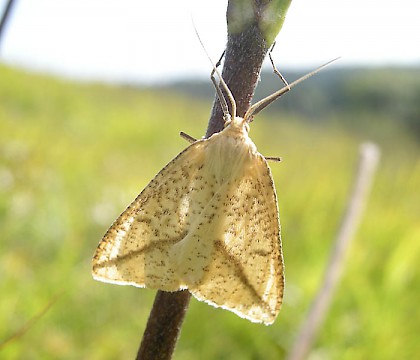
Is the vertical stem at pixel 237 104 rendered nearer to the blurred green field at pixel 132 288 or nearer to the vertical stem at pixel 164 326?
the vertical stem at pixel 164 326

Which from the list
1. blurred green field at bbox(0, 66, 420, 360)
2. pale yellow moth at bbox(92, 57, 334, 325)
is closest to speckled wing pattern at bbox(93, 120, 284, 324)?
pale yellow moth at bbox(92, 57, 334, 325)

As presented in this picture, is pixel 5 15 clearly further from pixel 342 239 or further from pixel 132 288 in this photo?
pixel 132 288

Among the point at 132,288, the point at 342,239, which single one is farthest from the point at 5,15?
the point at 132,288

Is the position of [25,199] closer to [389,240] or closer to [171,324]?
[389,240]

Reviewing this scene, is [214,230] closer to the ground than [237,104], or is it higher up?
closer to the ground

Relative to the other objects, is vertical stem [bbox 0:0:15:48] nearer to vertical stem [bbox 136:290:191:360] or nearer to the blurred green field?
vertical stem [bbox 136:290:191:360]

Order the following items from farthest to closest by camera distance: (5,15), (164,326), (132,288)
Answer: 1. (132,288)
2. (5,15)
3. (164,326)

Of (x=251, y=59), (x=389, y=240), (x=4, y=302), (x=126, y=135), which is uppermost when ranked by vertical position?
(x=251, y=59)

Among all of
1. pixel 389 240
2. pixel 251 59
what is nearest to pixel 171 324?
pixel 251 59

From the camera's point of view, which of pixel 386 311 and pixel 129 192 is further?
pixel 129 192
